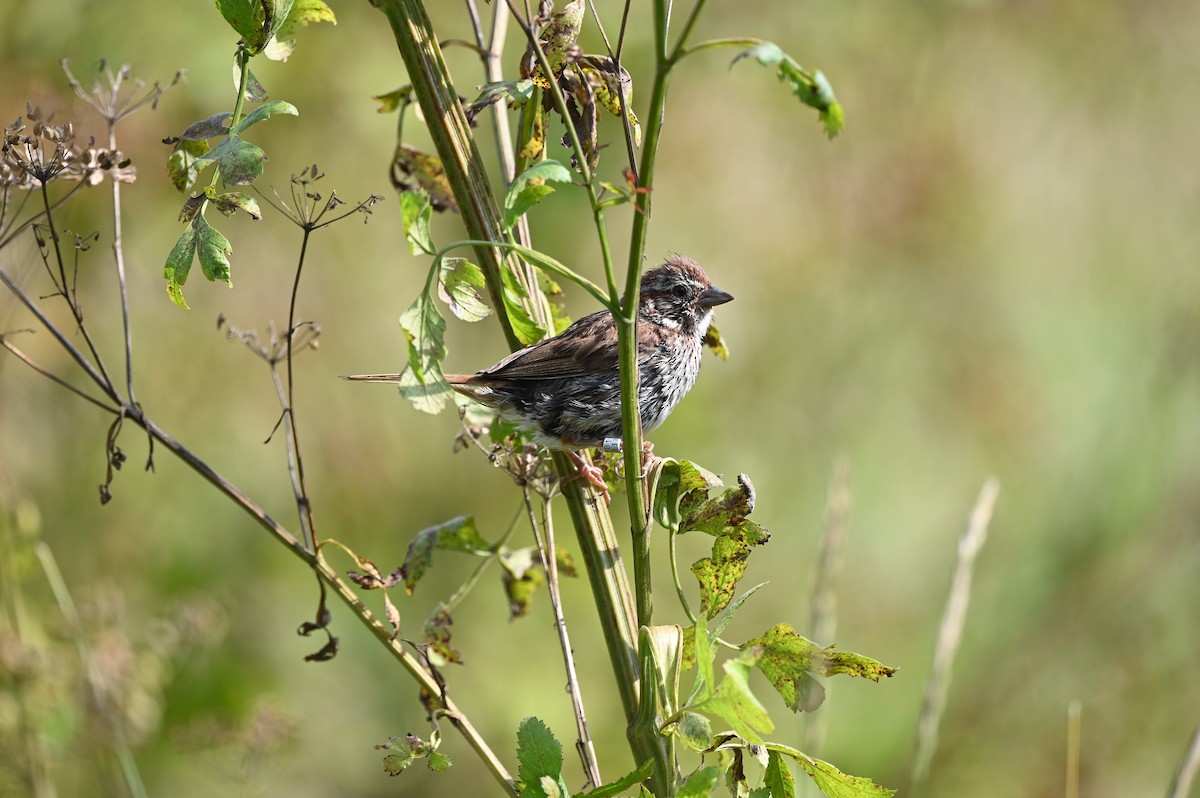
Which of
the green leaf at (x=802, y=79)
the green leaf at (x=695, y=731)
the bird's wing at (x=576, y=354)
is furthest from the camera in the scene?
the bird's wing at (x=576, y=354)

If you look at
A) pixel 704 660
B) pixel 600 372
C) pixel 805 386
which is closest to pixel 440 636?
pixel 704 660

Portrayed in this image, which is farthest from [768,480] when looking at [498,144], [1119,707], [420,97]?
[420,97]

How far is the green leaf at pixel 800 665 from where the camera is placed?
1.45 metres

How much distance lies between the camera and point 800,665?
145 cm

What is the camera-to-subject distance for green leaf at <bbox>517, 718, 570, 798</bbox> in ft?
4.72

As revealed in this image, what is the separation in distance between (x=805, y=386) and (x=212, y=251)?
13.6 ft

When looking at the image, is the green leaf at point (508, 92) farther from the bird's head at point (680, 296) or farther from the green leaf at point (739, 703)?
the bird's head at point (680, 296)

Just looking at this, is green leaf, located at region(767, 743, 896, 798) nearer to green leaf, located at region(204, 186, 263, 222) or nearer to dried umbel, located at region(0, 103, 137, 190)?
green leaf, located at region(204, 186, 263, 222)

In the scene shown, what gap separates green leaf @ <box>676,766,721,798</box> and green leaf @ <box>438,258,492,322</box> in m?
0.66

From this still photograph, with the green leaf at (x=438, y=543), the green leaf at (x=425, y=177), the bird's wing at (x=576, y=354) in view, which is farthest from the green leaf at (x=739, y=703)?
the bird's wing at (x=576, y=354)

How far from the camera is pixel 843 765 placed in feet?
16.1

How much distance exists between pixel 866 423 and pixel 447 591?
221 cm

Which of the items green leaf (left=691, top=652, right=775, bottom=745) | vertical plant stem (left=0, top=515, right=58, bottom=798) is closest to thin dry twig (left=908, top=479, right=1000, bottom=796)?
green leaf (left=691, top=652, right=775, bottom=745)

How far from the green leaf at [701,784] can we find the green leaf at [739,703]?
0.30ft
